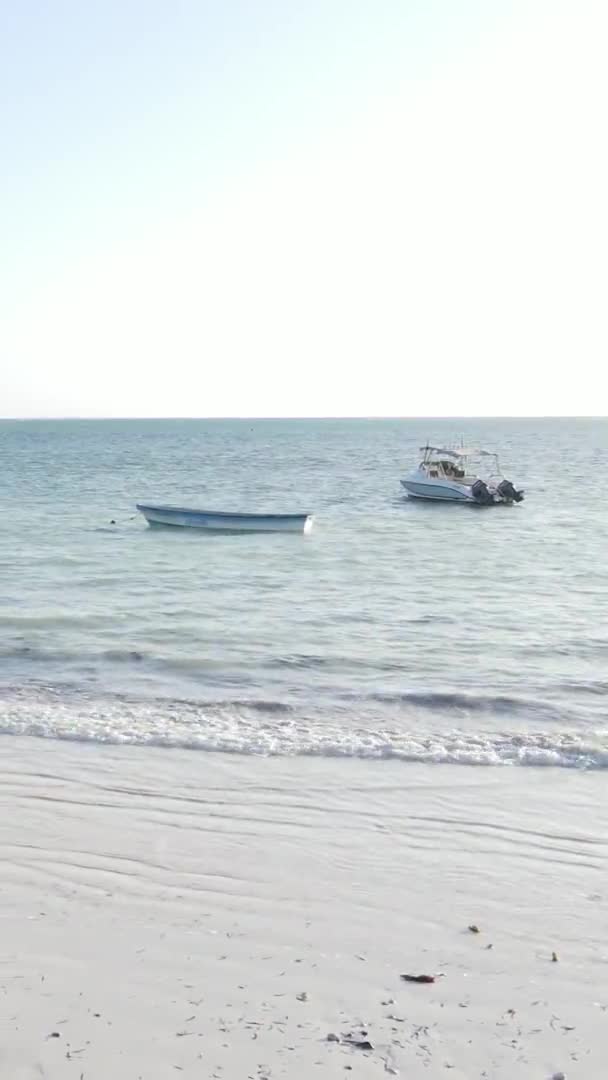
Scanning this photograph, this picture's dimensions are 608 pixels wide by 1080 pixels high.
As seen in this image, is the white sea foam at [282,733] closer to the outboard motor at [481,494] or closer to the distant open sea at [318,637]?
the distant open sea at [318,637]

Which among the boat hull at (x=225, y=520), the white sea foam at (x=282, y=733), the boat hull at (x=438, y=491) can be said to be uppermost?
the boat hull at (x=438, y=491)

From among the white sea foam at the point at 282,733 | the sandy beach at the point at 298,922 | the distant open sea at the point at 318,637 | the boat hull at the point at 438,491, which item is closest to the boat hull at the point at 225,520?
the distant open sea at the point at 318,637

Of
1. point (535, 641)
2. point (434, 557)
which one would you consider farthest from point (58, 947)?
point (434, 557)

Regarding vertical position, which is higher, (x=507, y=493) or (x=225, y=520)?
(x=507, y=493)

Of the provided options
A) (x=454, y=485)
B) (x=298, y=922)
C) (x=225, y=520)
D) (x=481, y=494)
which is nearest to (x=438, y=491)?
(x=454, y=485)

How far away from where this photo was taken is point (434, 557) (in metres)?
28.1

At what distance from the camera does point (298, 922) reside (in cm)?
662

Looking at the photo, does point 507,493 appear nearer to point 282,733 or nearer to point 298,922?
point 282,733

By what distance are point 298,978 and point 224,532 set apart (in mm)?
27190

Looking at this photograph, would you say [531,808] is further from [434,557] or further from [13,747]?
[434,557]

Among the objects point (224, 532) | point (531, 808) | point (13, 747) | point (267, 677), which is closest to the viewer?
point (531, 808)

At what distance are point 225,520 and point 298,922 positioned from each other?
26713 mm

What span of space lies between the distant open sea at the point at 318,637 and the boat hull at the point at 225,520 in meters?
0.65

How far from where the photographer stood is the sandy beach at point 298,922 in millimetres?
5246
